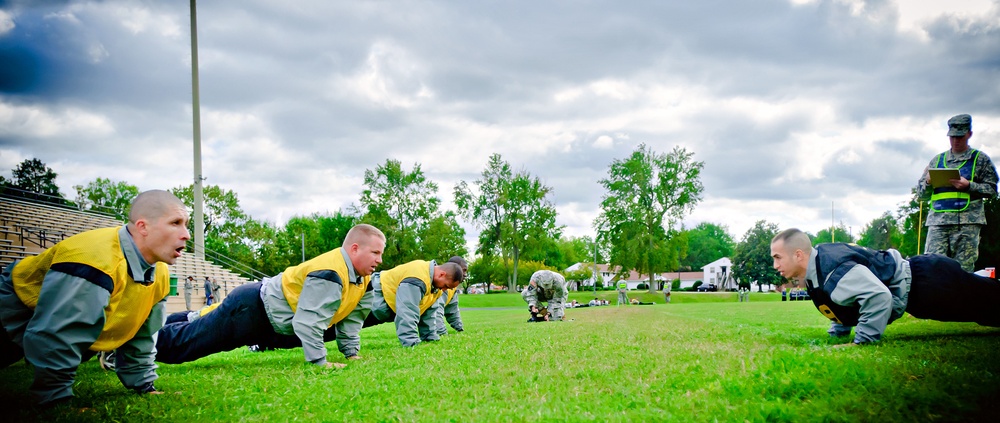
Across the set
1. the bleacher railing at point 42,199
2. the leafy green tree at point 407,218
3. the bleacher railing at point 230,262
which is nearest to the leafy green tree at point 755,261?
the leafy green tree at point 407,218

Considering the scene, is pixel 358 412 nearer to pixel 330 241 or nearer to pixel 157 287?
pixel 157 287

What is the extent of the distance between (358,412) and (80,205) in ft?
151

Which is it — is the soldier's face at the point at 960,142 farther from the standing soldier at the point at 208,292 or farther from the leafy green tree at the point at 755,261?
the leafy green tree at the point at 755,261

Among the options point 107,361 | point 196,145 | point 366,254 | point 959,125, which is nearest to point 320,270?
point 366,254

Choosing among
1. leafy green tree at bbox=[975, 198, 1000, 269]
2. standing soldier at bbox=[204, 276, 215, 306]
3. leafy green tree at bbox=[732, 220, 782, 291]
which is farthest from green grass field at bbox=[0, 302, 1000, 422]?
leafy green tree at bbox=[732, 220, 782, 291]

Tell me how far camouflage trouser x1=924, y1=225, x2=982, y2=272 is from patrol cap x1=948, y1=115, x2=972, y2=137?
143cm

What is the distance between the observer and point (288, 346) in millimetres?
8172

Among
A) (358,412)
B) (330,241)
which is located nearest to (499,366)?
Answer: (358,412)

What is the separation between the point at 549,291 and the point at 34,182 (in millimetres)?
30573

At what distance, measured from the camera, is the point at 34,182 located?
32.7m

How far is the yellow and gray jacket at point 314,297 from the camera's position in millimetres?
7074

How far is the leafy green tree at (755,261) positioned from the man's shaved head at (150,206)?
115 m

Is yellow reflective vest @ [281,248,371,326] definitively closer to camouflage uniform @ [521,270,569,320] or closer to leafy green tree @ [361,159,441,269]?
camouflage uniform @ [521,270,569,320]

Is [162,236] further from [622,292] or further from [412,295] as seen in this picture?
[622,292]
